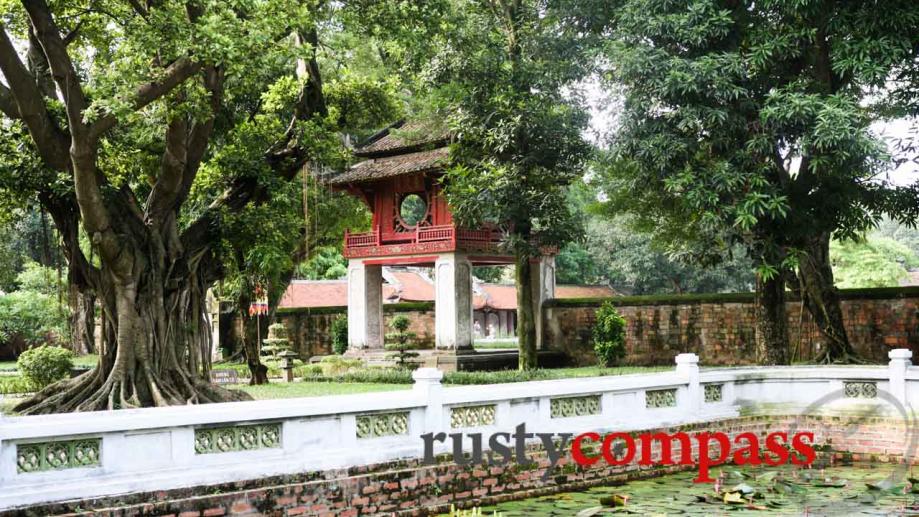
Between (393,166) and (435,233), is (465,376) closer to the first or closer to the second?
(435,233)

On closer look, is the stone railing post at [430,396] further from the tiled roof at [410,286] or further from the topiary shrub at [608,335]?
the tiled roof at [410,286]

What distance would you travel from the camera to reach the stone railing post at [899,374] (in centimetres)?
1350

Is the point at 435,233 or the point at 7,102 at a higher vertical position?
the point at 7,102

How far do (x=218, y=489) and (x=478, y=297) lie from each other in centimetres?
Result: 3415

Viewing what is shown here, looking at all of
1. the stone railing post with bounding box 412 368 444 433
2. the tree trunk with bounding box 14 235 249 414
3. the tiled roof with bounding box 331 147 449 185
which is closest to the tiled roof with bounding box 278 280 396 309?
the tiled roof with bounding box 331 147 449 185

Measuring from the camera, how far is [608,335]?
80.9 ft

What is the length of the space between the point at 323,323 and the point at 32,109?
20.8m

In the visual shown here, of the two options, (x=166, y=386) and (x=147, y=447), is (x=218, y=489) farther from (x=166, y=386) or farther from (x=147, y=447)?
(x=166, y=386)

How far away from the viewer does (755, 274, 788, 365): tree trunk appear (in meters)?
17.8

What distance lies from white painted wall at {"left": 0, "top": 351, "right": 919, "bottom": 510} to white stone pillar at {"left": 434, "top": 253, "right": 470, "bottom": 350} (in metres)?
11.3

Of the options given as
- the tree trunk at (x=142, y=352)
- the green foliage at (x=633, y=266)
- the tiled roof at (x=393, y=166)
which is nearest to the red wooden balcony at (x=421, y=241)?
the tiled roof at (x=393, y=166)

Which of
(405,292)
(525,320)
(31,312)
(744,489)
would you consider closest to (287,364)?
(525,320)

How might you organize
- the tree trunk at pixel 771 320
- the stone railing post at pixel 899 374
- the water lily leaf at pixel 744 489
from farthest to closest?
1. the tree trunk at pixel 771 320
2. the stone railing post at pixel 899 374
3. the water lily leaf at pixel 744 489

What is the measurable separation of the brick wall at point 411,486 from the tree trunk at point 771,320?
377 cm
